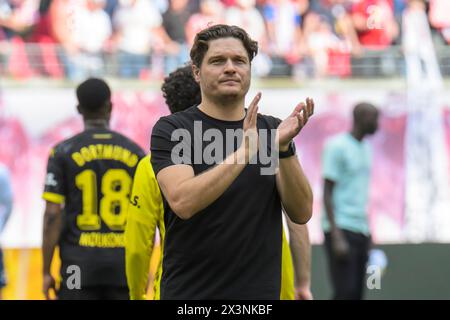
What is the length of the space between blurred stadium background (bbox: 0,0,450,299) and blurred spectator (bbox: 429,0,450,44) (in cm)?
14

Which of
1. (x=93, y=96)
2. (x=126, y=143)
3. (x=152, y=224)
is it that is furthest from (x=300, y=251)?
(x=93, y=96)

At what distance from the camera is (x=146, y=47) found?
14156 mm

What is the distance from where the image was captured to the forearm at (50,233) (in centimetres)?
677

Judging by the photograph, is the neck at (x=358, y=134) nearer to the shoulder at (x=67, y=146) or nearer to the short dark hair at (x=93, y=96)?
the short dark hair at (x=93, y=96)

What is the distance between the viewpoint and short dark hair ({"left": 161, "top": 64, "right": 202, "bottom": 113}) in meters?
5.56

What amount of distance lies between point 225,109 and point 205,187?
0.43 meters

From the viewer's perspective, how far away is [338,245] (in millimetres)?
9148

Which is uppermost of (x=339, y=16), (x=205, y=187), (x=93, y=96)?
(x=339, y=16)

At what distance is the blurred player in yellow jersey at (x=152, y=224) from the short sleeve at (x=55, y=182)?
1.31 m

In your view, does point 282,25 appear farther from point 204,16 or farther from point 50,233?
point 50,233

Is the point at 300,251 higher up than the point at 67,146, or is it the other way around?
the point at 67,146

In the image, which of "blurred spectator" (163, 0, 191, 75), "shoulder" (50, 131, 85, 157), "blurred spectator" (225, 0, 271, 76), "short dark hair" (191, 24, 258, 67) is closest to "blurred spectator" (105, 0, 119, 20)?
"blurred spectator" (163, 0, 191, 75)

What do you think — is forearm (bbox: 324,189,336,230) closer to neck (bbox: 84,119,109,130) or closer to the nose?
neck (bbox: 84,119,109,130)
